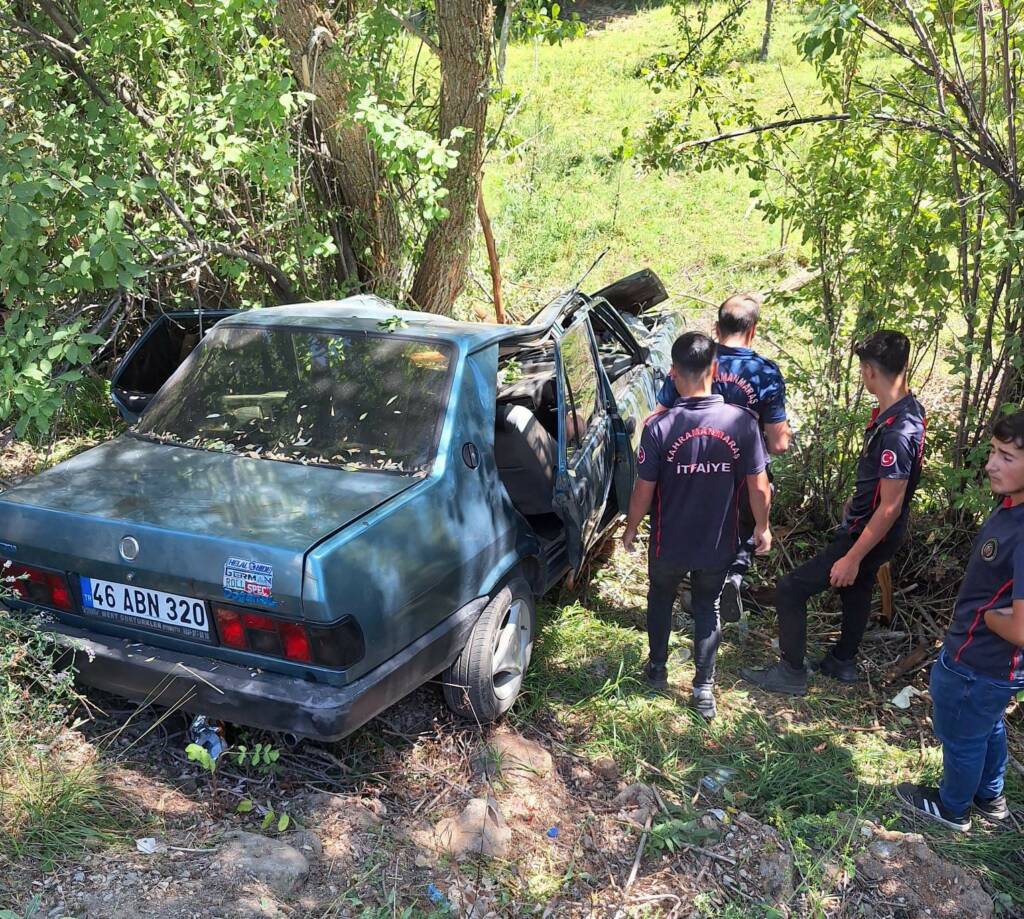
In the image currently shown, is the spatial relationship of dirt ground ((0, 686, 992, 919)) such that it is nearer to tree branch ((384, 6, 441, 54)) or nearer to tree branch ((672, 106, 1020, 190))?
tree branch ((672, 106, 1020, 190))

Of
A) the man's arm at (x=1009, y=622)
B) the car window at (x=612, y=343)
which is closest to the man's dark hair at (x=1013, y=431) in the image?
the man's arm at (x=1009, y=622)

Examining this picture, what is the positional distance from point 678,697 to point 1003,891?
1.48m

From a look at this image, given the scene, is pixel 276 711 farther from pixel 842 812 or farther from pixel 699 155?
pixel 699 155

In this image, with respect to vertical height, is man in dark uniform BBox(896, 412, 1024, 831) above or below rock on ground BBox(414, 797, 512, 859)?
above

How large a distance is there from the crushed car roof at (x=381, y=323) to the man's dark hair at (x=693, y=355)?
809mm

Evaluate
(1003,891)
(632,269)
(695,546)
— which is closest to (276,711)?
(695,546)

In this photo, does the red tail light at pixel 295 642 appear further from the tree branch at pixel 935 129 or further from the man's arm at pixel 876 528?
the tree branch at pixel 935 129

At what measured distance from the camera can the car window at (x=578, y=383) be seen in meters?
4.31

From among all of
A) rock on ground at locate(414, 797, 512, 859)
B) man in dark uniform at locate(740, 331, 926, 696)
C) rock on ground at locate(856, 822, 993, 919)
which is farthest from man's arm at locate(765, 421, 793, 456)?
rock on ground at locate(414, 797, 512, 859)

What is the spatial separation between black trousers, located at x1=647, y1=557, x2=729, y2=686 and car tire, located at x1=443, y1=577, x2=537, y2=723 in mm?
583

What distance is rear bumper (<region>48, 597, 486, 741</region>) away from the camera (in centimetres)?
295

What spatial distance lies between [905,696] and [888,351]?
1.70 meters

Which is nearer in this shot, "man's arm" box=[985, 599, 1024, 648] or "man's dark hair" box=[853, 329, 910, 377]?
"man's arm" box=[985, 599, 1024, 648]

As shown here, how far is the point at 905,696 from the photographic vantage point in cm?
434
